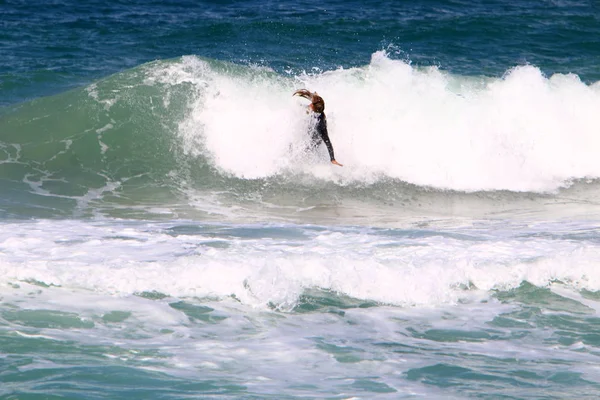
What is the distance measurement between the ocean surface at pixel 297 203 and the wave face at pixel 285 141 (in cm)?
5

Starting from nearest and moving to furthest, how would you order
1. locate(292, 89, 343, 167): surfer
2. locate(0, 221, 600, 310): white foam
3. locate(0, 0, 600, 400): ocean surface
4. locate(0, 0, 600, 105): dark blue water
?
locate(0, 0, 600, 400): ocean surface
locate(0, 221, 600, 310): white foam
locate(292, 89, 343, 167): surfer
locate(0, 0, 600, 105): dark blue water

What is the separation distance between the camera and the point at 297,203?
1110 cm

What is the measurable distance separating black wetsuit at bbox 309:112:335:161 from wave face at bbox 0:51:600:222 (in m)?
0.21

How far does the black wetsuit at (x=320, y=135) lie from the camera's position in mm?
11773

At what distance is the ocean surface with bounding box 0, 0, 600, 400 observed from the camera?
5.58 metres

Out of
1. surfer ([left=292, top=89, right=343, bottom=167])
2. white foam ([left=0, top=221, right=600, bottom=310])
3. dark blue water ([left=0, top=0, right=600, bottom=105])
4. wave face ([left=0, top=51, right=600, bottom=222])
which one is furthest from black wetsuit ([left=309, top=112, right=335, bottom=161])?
dark blue water ([left=0, top=0, right=600, bottom=105])

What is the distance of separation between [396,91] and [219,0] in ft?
30.9

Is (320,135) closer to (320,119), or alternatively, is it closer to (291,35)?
(320,119)

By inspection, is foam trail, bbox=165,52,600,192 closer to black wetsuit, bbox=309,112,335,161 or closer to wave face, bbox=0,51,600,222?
wave face, bbox=0,51,600,222

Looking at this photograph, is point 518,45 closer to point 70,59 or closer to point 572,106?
point 572,106

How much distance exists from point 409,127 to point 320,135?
2.21 metres

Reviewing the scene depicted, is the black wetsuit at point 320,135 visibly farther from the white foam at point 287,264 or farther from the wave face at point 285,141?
the white foam at point 287,264

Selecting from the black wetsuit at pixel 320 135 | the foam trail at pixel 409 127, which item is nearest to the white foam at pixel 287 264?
the black wetsuit at pixel 320 135

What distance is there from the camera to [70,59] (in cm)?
1741
